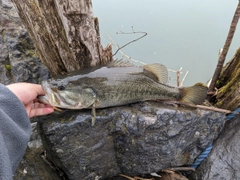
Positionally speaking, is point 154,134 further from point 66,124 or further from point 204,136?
point 66,124

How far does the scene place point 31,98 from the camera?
2.23 metres

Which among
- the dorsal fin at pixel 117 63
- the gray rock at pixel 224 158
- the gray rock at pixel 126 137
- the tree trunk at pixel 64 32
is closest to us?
the tree trunk at pixel 64 32

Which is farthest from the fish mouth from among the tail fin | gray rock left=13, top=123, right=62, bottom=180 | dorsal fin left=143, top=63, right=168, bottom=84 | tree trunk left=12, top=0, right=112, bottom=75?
the tail fin

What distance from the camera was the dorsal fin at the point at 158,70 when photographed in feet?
8.93

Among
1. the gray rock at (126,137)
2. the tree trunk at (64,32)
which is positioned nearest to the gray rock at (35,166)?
the gray rock at (126,137)

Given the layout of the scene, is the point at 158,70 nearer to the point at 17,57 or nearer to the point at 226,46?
the point at 226,46

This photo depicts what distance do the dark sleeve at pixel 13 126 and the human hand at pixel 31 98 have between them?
239mm

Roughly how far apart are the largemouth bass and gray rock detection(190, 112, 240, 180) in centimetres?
55

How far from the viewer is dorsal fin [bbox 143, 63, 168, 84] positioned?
8.93 ft

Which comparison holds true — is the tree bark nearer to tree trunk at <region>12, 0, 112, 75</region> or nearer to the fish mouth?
tree trunk at <region>12, 0, 112, 75</region>

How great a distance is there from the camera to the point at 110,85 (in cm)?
245

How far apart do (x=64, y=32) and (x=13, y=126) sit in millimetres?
1024

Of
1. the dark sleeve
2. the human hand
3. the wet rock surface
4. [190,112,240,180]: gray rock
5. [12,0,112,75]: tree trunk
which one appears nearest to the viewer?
the dark sleeve

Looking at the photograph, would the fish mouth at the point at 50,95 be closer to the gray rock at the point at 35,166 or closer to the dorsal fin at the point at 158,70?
the gray rock at the point at 35,166
